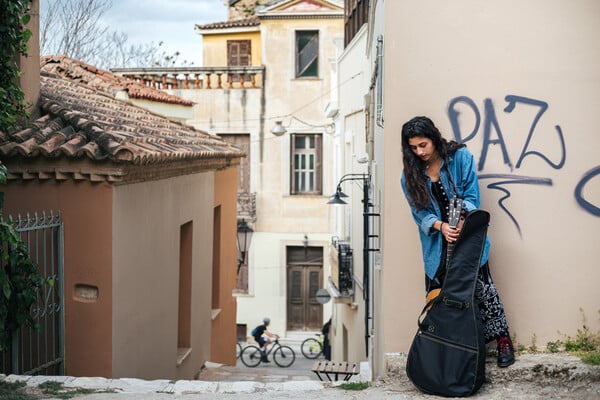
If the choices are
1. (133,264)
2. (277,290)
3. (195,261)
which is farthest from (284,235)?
(133,264)

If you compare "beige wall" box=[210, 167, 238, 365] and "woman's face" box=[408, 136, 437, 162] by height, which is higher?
"woman's face" box=[408, 136, 437, 162]

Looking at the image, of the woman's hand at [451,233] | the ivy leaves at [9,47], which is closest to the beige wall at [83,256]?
the ivy leaves at [9,47]

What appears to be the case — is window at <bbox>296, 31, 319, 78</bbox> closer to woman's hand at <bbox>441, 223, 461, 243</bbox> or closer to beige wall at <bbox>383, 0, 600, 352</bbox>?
beige wall at <bbox>383, 0, 600, 352</bbox>

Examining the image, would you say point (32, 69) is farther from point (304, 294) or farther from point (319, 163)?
point (304, 294)

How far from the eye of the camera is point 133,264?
9070mm

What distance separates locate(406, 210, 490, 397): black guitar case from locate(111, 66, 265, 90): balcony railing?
22145 millimetres

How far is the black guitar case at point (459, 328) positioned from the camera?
17.9 feet

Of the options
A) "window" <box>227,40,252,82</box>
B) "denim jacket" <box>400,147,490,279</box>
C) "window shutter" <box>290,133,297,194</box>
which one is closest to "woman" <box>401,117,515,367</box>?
"denim jacket" <box>400,147,490,279</box>

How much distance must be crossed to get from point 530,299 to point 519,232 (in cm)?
48

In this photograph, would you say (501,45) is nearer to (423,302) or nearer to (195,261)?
(423,302)

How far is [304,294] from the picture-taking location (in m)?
27.3

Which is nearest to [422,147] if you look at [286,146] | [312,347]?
[312,347]

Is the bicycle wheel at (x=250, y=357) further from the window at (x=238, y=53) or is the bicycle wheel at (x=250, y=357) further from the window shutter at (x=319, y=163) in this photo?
the window at (x=238, y=53)

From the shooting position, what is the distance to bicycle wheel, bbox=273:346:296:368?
22978 millimetres
